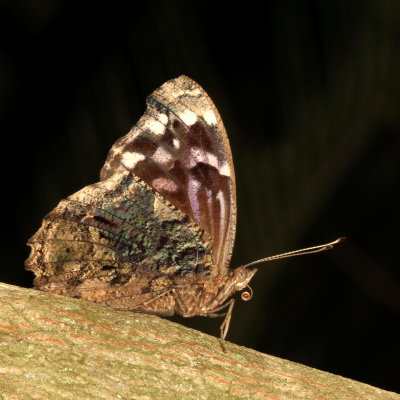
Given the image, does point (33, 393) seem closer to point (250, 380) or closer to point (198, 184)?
point (250, 380)

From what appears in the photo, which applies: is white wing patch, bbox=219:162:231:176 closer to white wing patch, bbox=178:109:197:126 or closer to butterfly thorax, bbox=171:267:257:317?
white wing patch, bbox=178:109:197:126

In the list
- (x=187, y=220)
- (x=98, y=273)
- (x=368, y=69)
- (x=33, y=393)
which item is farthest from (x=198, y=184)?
(x=33, y=393)

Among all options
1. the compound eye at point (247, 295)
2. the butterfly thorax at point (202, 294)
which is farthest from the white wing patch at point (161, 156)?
the compound eye at point (247, 295)

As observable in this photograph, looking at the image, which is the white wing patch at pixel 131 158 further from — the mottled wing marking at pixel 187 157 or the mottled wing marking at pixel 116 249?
the mottled wing marking at pixel 116 249

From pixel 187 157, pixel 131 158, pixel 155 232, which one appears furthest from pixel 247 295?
pixel 131 158

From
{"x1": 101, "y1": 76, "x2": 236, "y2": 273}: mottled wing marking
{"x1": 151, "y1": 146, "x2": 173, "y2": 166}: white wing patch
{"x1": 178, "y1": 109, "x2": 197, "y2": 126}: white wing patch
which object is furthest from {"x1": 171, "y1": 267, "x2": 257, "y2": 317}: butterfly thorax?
{"x1": 178, "y1": 109, "x2": 197, "y2": 126}: white wing patch

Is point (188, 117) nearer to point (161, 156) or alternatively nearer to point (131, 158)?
point (161, 156)
